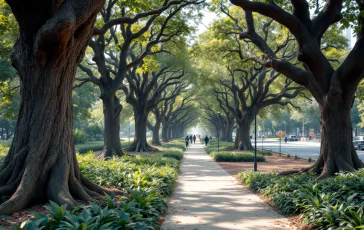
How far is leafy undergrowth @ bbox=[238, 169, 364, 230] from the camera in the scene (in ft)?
19.1

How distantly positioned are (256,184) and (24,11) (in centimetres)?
796

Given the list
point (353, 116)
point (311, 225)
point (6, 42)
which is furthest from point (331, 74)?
point (353, 116)

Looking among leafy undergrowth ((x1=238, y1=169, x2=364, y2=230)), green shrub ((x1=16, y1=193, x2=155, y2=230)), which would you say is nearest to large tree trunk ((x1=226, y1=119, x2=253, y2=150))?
leafy undergrowth ((x1=238, y1=169, x2=364, y2=230))

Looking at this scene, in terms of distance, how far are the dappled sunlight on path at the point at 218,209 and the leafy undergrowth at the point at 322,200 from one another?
0.38 metres

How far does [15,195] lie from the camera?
6.22 meters

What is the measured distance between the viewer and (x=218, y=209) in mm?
8039

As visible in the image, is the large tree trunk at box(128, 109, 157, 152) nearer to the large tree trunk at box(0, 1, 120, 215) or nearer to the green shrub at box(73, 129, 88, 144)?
the green shrub at box(73, 129, 88, 144)

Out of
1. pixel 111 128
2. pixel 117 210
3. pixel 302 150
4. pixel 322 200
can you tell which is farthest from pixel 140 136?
pixel 117 210

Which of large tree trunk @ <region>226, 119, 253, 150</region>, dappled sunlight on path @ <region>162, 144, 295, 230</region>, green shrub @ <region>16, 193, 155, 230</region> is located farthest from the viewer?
large tree trunk @ <region>226, 119, 253, 150</region>

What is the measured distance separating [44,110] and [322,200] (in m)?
5.95

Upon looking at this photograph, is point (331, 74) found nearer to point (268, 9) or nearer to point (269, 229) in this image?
point (268, 9)

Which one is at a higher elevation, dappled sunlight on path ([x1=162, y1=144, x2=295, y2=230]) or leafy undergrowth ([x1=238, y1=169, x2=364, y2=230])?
leafy undergrowth ([x1=238, y1=169, x2=364, y2=230])

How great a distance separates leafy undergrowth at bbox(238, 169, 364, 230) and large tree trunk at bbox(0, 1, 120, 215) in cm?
444

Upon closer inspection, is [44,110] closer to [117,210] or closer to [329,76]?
[117,210]
